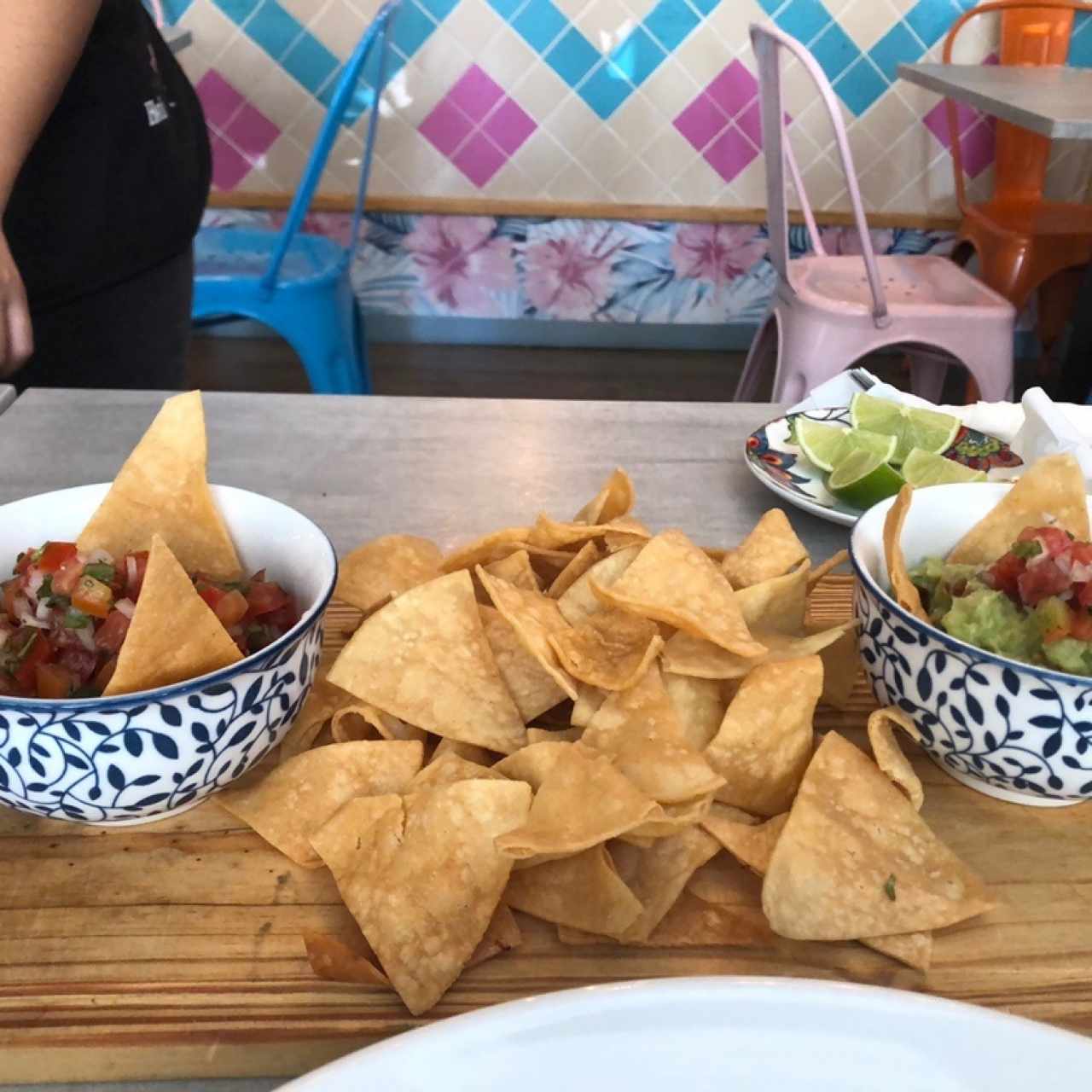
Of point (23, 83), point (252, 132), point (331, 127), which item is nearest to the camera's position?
point (23, 83)

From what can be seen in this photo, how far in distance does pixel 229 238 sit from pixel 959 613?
2.44m

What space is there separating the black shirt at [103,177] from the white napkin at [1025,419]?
88 centimetres

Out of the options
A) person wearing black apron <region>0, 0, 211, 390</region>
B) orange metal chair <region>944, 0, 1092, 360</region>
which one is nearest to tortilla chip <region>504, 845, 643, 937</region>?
person wearing black apron <region>0, 0, 211, 390</region>

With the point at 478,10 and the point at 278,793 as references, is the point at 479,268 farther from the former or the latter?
the point at 278,793

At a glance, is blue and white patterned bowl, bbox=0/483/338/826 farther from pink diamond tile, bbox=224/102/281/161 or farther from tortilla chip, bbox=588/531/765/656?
pink diamond tile, bbox=224/102/281/161

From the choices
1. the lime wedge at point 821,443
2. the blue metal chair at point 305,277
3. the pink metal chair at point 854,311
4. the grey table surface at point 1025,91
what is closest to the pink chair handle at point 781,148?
the pink metal chair at point 854,311

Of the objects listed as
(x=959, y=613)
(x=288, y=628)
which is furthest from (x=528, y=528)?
(x=959, y=613)

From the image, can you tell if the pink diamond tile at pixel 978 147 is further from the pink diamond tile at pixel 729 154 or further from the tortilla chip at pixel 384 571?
the tortilla chip at pixel 384 571

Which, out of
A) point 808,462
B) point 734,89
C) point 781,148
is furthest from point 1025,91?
point 808,462

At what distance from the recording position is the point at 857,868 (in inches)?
22.3

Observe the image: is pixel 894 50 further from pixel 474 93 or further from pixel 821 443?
pixel 821 443

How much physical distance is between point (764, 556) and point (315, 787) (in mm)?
358

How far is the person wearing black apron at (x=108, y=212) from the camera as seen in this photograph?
128 cm

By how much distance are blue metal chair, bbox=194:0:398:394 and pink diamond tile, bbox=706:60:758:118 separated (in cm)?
118
